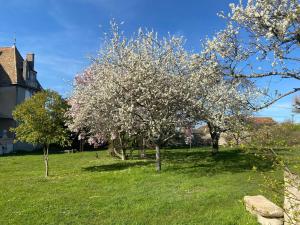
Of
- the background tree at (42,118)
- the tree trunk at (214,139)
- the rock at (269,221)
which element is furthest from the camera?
the tree trunk at (214,139)

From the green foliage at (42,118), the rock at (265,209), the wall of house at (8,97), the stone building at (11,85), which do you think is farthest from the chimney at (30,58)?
the rock at (265,209)

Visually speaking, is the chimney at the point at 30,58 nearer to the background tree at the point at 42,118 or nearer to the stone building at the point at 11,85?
the stone building at the point at 11,85

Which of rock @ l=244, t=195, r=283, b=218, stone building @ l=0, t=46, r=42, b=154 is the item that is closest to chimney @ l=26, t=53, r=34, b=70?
stone building @ l=0, t=46, r=42, b=154

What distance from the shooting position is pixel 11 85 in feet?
144

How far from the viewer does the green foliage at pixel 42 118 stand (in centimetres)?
1825

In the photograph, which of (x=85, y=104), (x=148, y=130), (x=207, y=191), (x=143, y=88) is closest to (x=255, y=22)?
(x=207, y=191)

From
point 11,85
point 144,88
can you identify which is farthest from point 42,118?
point 11,85

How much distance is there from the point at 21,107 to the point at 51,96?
58.2 inches

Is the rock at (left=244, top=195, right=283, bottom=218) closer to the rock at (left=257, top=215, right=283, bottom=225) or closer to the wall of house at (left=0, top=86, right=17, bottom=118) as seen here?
the rock at (left=257, top=215, right=283, bottom=225)

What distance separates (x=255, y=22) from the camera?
610 cm

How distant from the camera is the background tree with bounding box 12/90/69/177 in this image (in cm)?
1823

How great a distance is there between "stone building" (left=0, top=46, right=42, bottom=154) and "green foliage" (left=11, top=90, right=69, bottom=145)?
23904mm

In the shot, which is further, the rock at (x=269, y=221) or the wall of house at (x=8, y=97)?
the wall of house at (x=8, y=97)

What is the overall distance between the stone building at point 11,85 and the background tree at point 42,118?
23904 mm
